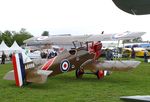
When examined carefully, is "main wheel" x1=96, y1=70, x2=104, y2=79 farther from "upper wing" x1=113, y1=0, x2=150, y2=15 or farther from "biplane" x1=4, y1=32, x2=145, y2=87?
"upper wing" x1=113, y1=0, x2=150, y2=15

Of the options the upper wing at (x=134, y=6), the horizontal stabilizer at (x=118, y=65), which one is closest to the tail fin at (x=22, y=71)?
the horizontal stabilizer at (x=118, y=65)

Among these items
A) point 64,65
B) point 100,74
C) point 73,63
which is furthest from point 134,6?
point 100,74

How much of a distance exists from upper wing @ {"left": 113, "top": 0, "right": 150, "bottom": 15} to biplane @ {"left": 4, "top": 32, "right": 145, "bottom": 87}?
342 inches

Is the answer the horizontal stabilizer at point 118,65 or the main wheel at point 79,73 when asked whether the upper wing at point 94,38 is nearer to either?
the horizontal stabilizer at point 118,65

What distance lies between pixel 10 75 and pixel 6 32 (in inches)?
4061

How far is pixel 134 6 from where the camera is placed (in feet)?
8.29

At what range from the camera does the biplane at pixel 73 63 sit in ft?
39.0

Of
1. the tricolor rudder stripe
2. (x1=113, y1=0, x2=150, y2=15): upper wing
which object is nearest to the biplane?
the tricolor rudder stripe

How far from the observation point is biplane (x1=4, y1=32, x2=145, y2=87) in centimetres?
1188

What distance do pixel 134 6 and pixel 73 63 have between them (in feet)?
39.0

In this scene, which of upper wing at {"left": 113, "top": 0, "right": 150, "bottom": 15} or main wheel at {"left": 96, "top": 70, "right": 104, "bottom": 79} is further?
main wheel at {"left": 96, "top": 70, "right": 104, "bottom": 79}

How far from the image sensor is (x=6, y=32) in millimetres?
113375

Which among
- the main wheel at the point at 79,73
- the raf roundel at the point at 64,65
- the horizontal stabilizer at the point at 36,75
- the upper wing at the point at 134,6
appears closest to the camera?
the upper wing at the point at 134,6

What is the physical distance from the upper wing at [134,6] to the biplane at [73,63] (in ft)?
28.5
